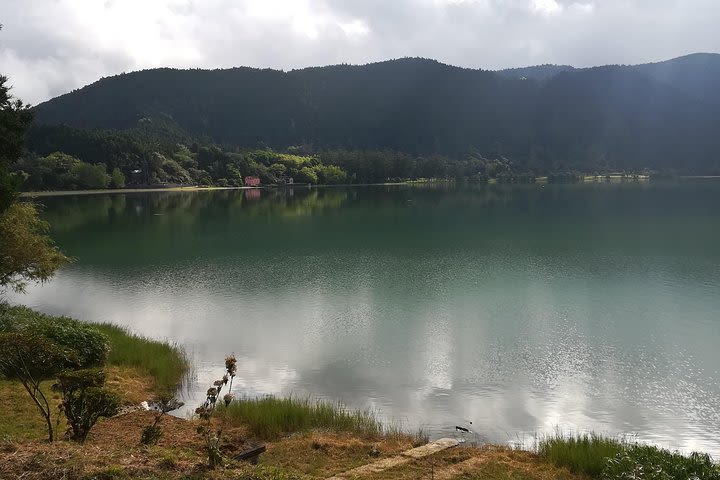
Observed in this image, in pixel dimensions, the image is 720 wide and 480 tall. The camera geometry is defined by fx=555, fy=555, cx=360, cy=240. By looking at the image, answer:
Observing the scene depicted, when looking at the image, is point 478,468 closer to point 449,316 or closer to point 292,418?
point 292,418

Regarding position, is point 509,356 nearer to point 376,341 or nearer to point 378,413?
point 376,341

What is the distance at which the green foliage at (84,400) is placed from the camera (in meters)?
9.45

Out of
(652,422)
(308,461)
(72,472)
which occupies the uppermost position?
(72,472)

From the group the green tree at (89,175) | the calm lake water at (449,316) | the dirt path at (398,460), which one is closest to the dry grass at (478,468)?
the dirt path at (398,460)

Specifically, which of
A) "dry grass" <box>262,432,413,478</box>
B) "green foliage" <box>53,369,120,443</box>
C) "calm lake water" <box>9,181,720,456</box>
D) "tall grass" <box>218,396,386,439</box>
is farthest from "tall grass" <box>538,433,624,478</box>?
"green foliage" <box>53,369,120,443</box>

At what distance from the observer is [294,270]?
3572 centimetres

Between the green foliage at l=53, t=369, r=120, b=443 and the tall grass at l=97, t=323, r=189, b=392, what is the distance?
232 inches

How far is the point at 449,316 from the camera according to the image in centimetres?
2430

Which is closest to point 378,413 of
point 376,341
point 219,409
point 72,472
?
point 219,409

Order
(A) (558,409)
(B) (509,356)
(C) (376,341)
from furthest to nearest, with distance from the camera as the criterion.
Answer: (C) (376,341) < (B) (509,356) < (A) (558,409)

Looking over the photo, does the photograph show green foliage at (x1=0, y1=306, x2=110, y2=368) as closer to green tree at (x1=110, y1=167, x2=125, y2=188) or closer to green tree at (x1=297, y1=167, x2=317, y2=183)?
green tree at (x1=110, y1=167, x2=125, y2=188)

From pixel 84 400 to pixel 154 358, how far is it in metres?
7.98

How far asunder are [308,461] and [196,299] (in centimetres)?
1928

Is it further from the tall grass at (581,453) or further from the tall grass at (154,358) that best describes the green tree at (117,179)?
the tall grass at (581,453)
